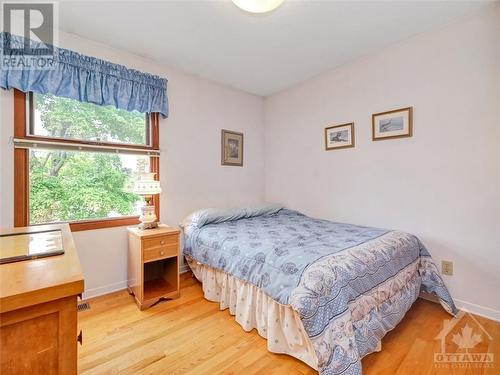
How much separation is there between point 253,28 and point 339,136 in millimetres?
1497

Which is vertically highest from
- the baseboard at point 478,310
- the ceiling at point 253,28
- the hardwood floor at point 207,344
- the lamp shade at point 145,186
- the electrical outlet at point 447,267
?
the ceiling at point 253,28

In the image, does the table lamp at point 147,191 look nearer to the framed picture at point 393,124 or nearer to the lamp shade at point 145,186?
the lamp shade at point 145,186

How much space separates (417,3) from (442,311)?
253cm

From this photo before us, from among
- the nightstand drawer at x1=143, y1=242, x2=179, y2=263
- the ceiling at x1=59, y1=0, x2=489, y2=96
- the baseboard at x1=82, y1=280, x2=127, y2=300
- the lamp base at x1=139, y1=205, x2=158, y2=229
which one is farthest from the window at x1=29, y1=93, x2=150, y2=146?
the baseboard at x1=82, y1=280, x2=127, y2=300

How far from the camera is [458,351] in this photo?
5.18 ft

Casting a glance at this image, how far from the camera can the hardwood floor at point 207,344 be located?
1450 mm

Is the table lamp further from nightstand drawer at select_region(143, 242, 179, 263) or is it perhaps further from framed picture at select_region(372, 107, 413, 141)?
framed picture at select_region(372, 107, 413, 141)

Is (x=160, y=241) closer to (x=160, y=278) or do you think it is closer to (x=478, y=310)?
(x=160, y=278)

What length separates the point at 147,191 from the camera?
2.26 meters

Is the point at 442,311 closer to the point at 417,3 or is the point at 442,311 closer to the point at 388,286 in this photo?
the point at 388,286

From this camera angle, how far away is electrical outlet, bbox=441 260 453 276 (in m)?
2.09

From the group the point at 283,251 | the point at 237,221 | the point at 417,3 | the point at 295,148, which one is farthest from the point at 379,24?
the point at 237,221

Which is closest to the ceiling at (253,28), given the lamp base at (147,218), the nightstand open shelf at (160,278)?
the lamp base at (147,218)

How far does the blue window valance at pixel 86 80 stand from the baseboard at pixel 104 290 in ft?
5.87
